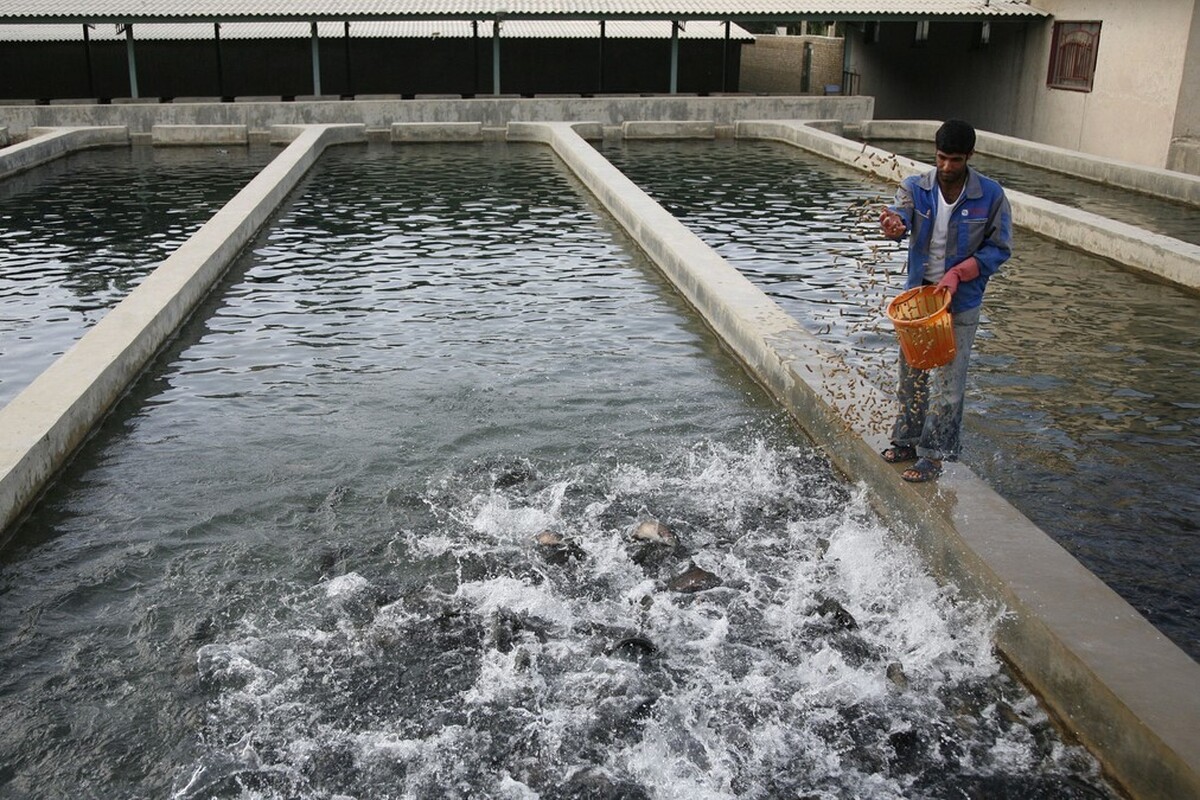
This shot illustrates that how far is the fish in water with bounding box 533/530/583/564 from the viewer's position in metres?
6.38

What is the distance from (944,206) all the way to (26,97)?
3100 centimetres

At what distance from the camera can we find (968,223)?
582cm

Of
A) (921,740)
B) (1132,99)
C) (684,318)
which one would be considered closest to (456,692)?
(921,740)

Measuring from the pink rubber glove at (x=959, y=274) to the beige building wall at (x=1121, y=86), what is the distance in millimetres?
18101

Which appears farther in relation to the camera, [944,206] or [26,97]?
[26,97]

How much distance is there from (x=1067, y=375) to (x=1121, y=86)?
648 inches

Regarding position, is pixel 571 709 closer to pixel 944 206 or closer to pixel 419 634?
pixel 419 634

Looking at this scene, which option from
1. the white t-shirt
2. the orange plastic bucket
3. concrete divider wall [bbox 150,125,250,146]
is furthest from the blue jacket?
concrete divider wall [bbox 150,125,250,146]

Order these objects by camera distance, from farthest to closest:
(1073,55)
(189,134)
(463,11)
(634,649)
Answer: (463,11)
(189,134)
(1073,55)
(634,649)

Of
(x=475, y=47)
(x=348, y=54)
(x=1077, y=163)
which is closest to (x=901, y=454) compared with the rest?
(x=1077, y=163)

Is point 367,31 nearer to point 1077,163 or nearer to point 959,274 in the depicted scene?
point 1077,163

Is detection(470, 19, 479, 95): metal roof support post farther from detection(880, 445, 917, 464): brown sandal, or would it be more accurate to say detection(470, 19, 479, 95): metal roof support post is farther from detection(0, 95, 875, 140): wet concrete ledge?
detection(880, 445, 917, 464): brown sandal

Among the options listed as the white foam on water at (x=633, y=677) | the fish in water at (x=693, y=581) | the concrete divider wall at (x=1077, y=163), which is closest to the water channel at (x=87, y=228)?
the white foam on water at (x=633, y=677)

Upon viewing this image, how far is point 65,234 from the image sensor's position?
15414mm
